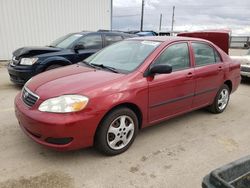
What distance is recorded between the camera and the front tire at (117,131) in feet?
10.7

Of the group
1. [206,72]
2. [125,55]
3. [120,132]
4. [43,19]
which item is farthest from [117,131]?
[43,19]

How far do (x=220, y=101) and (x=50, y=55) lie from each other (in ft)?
14.2

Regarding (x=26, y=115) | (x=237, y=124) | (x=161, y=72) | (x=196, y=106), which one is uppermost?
(x=161, y=72)

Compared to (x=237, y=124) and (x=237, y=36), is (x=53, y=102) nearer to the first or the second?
(x=237, y=124)

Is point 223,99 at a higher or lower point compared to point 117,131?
lower

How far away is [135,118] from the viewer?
3.59 meters

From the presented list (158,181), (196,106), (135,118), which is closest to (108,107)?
(135,118)

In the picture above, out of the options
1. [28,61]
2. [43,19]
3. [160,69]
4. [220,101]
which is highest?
[43,19]

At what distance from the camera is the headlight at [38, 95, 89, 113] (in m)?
3.01

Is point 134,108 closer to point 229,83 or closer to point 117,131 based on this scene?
point 117,131

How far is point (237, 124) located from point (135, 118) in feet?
7.43

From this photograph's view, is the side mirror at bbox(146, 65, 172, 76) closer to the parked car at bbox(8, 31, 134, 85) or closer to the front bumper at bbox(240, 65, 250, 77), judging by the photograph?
the parked car at bbox(8, 31, 134, 85)

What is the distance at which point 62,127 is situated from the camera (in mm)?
2947

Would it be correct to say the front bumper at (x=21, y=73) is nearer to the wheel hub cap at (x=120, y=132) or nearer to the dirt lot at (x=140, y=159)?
the dirt lot at (x=140, y=159)
